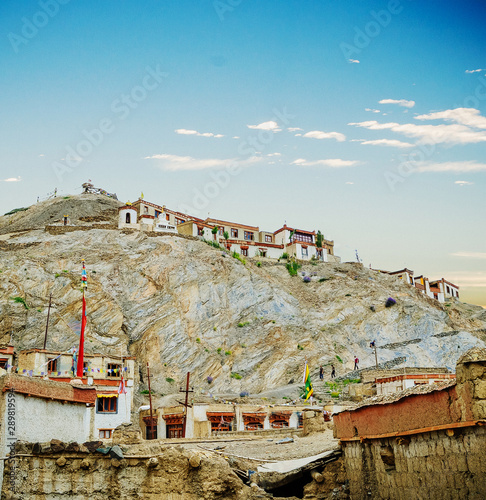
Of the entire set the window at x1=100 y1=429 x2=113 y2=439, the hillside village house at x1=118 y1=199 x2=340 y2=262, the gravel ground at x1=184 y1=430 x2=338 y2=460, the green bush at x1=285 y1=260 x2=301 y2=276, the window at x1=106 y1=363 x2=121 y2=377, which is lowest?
the window at x1=100 y1=429 x2=113 y2=439

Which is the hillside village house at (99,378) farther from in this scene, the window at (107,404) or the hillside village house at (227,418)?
the hillside village house at (227,418)

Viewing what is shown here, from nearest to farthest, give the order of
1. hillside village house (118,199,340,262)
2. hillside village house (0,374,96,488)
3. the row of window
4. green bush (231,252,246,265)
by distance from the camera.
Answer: hillside village house (0,374,96,488)
the row of window
green bush (231,252,246,265)
hillside village house (118,199,340,262)

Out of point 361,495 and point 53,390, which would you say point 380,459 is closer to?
point 361,495

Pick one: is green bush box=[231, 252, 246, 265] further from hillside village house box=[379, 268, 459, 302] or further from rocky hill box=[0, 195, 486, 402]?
hillside village house box=[379, 268, 459, 302]

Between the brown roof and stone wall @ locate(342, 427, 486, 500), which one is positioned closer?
stone wall @ locate(342, 427, 486, 500)

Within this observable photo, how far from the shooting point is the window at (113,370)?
51688 millimetres

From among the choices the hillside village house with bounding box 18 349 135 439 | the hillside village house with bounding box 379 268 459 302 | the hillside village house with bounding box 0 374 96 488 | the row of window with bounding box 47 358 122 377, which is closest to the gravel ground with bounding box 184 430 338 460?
the hillside village house with bounding box 0 374 96 488

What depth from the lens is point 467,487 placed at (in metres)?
12.8

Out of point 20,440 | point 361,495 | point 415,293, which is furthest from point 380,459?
point 415,293

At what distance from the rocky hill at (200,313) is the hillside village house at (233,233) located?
513 centimetres

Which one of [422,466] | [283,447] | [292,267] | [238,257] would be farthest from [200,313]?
[422,466]

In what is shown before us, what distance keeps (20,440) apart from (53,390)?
246 centimetres

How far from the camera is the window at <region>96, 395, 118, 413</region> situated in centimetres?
4716

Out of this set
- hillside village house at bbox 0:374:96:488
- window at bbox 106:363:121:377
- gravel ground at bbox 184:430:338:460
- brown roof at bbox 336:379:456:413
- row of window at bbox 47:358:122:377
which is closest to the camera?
brown roof at bbox 336:379:456:413
